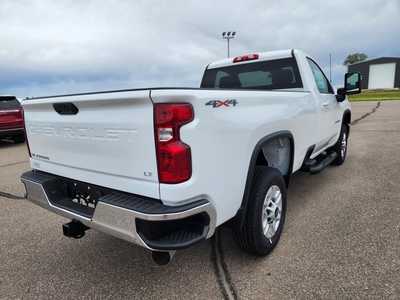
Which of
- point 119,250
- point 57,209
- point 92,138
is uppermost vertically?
point 92,138

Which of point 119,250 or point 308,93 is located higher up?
point 308,93

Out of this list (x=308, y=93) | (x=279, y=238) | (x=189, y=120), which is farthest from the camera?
(x=308, y=93)

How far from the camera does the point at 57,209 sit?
255cm

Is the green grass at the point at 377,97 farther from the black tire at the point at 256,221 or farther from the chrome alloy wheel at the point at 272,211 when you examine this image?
the black tire at the point at 256,221

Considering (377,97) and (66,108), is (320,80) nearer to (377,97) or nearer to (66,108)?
(66,108)

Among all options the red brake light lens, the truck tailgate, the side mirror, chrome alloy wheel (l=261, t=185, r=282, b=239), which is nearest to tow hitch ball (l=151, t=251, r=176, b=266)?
the truck tailgate

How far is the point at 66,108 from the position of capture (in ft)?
8.05

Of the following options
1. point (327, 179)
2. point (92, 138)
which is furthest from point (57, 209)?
point (327, 179)

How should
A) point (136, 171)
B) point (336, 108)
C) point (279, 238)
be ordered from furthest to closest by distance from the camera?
point (336, 108) < point (279, 238) < point (136, 171)

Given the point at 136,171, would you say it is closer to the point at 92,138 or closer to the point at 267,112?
the point at 92,138

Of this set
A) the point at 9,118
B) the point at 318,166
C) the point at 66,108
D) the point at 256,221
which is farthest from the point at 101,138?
the point at 9,118

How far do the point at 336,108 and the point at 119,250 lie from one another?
150 inches

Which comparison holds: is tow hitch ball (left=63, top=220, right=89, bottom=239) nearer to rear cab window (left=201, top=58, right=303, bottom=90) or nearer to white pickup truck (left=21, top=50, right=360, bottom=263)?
white pickup truck (left=21, top=50, right=360, bottom=263)

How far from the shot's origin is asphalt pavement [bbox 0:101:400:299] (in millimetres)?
2453
